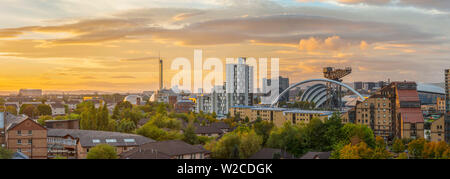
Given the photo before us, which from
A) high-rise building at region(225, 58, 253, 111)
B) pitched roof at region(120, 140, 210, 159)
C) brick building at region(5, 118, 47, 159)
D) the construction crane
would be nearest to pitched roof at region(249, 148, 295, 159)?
pitched roof at region(120, 140, 210, 159)

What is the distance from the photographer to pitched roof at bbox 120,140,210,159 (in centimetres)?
2586

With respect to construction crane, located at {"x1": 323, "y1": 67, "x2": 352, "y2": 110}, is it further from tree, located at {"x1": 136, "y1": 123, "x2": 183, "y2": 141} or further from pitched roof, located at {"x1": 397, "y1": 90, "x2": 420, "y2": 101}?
tree, located at {"x1": 136, "y1": 123, "x2": 183, "y2": 141}

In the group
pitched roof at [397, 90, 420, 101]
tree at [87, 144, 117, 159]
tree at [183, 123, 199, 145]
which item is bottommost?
tree at [183, 123, 199, 145]

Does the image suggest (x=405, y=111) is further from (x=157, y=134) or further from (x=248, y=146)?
(x=157, y=134)

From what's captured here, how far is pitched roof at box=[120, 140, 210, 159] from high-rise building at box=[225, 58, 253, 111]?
5687 cm

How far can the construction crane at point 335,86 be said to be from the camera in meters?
72.9

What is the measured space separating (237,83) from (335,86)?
21.4m

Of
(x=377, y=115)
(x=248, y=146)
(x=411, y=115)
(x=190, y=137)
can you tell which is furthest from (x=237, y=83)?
(x=248, y=146)
